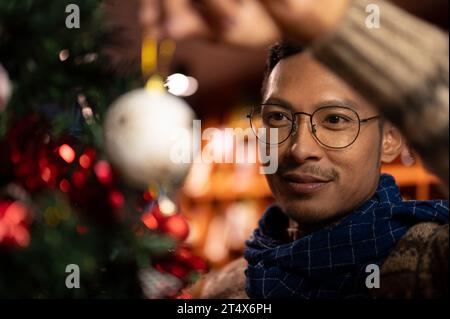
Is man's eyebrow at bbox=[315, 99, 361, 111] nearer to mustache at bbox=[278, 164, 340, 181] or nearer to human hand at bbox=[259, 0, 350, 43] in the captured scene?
mustache at bbox=[278, 164, 340, 181]

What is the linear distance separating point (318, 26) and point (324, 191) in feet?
1.14

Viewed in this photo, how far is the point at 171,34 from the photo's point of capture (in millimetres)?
346

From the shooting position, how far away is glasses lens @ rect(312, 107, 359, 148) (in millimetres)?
671

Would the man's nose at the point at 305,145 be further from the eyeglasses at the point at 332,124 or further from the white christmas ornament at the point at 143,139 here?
Answer: the white christmas ornament at the point at 143,139

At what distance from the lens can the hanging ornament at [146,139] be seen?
0.68 m

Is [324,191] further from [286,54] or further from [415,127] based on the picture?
[415,127]

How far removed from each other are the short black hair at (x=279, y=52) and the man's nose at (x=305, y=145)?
0.31ft

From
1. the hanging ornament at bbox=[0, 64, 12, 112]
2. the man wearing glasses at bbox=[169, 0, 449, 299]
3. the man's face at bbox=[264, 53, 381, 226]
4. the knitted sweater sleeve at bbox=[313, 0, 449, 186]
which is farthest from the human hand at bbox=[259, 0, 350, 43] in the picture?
the hanging ornament at bbox=[0, 64, 12, 112]

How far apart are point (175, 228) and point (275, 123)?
18 cm

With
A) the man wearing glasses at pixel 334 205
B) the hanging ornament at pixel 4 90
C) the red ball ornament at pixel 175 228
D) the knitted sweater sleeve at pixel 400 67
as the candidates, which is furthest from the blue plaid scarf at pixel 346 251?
the hanging ornament at pixel 4 90

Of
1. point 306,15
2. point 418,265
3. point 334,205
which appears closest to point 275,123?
point 334,205

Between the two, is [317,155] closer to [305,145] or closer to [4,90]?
[305,145]
